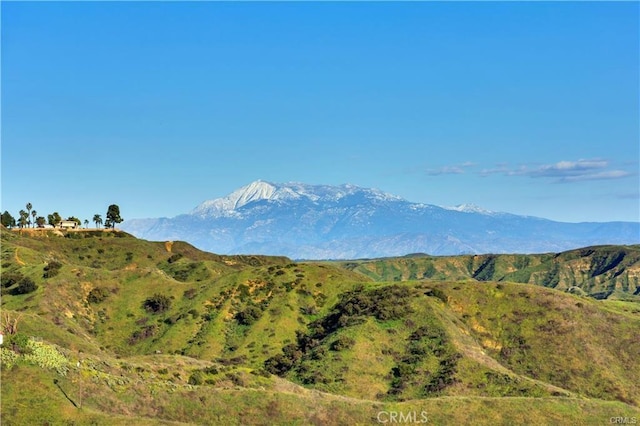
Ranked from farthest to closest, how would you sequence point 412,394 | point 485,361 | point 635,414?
point 485,361 < point 412,394 < point 635,414

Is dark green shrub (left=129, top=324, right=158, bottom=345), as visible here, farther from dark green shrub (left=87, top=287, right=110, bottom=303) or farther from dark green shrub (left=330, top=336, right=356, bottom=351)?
dark green shrub (left=330, top=336, right=356, bottom=351)

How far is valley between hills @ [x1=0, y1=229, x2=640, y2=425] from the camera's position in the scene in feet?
244

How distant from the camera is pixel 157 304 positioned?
149 metres

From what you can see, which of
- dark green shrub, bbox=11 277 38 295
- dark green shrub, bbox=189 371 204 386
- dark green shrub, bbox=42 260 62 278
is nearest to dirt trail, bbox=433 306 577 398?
dark green shrub, bbox=189 371 204 386

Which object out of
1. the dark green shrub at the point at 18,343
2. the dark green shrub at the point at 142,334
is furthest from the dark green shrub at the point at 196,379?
the dark green shrub at the point at 142,334

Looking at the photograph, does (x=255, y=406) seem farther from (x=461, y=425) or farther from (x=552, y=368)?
(x=552, y=368)

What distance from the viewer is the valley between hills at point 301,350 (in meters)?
74.3

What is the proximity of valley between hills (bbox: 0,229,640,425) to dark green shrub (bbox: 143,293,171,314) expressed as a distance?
0.34 metres

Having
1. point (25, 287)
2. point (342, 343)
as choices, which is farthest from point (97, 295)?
point (342, 343)

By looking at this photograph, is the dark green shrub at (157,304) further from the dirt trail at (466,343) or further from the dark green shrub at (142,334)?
the dirt trail at (466,343)

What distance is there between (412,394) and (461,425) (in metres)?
28.9

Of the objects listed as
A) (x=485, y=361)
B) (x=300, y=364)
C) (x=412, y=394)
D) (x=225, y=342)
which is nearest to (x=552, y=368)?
(x=485, y=361)

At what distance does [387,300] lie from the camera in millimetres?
135625

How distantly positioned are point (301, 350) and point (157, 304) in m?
43.1
